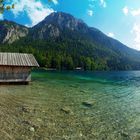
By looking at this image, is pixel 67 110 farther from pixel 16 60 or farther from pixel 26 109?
pixel 16 60

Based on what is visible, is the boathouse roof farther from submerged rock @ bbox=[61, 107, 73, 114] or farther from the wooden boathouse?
submerged rock @ bbox=[61, 107, 73, 114]

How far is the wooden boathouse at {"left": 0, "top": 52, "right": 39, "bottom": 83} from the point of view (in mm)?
31002

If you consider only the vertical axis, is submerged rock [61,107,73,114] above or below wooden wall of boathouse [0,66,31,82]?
below

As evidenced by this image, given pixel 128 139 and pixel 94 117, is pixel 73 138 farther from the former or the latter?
pixel 94 117

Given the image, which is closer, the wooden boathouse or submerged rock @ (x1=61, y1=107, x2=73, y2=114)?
submerged rock @ (x1=61, y1=107, x2=73, y2=114)

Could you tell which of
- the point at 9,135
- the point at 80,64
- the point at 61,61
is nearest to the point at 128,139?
the point at 9,135

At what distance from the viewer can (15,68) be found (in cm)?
3162

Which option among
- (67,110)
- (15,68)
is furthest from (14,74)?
(67,110)

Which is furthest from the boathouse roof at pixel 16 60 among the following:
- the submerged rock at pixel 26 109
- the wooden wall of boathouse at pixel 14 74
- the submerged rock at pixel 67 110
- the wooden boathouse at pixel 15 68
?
the submerged rock at pixel 67 110

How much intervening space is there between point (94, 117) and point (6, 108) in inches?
272

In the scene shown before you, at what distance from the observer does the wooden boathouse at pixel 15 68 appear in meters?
31.0

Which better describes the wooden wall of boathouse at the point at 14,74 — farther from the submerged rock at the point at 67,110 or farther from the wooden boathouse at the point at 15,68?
the submerged rock at the point at 67,110

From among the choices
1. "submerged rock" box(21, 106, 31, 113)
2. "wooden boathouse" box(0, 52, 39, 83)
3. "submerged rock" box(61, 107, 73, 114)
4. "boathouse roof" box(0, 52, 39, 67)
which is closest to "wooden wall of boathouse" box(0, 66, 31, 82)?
"wooden boathouse" box(0, 52, 39, 83)

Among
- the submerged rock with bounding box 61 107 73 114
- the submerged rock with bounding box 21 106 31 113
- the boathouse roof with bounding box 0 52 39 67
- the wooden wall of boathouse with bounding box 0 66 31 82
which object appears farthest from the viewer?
the wooden wall of boathouse with bounding box 0 66 31 82
